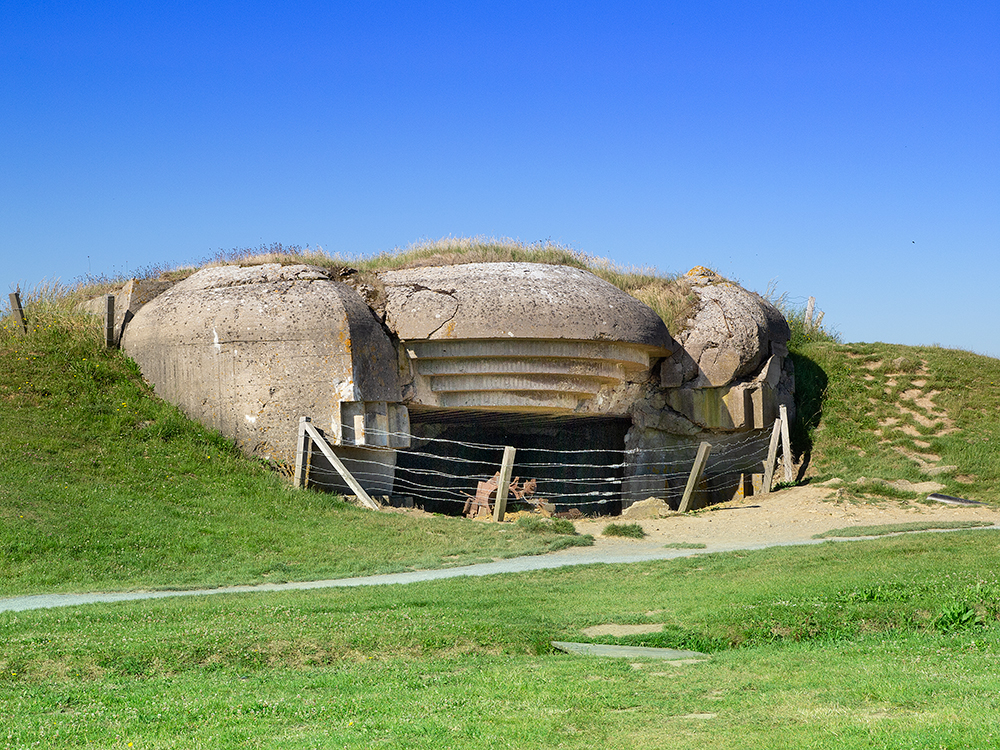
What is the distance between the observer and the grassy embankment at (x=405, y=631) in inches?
200

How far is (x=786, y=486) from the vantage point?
17484 mm

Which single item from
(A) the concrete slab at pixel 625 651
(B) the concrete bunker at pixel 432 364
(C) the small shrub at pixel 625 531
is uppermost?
(B) the concrete bunker at pixel 432 364

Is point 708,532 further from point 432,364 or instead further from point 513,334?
point 432,364

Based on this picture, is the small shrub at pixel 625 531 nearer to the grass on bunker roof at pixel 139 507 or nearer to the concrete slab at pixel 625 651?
the grass on bunker roof at pixel 139 507

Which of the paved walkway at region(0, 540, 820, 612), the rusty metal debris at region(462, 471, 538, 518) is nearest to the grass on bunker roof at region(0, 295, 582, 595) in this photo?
the paved walkway at region(0, 540, 820, 612)

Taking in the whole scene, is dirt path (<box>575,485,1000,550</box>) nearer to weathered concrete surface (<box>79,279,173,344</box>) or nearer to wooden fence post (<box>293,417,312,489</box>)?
wooden fence post (<box>293,417,312,489</box>)

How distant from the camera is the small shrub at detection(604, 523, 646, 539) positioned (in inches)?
545

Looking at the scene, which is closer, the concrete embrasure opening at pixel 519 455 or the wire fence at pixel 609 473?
the concrete embrasure opening at pixel 519 455

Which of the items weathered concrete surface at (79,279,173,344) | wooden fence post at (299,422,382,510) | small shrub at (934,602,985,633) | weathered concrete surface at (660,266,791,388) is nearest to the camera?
small shrub at (934,602,985,633)

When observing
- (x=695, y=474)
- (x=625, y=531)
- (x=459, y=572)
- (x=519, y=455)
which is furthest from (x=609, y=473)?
(x=459, y=572)

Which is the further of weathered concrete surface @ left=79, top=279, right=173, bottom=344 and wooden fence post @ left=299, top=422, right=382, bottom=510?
weathered concrete surface @ left=79, top=279, right=173, bottom=344

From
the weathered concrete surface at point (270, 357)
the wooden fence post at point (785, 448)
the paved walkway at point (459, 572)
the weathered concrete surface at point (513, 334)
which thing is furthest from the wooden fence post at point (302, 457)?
the wooden fence post at point (785, 448)

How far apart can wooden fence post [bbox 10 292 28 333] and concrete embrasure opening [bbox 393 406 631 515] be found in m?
6.70

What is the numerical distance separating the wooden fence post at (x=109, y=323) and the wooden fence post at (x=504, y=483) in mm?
7192
